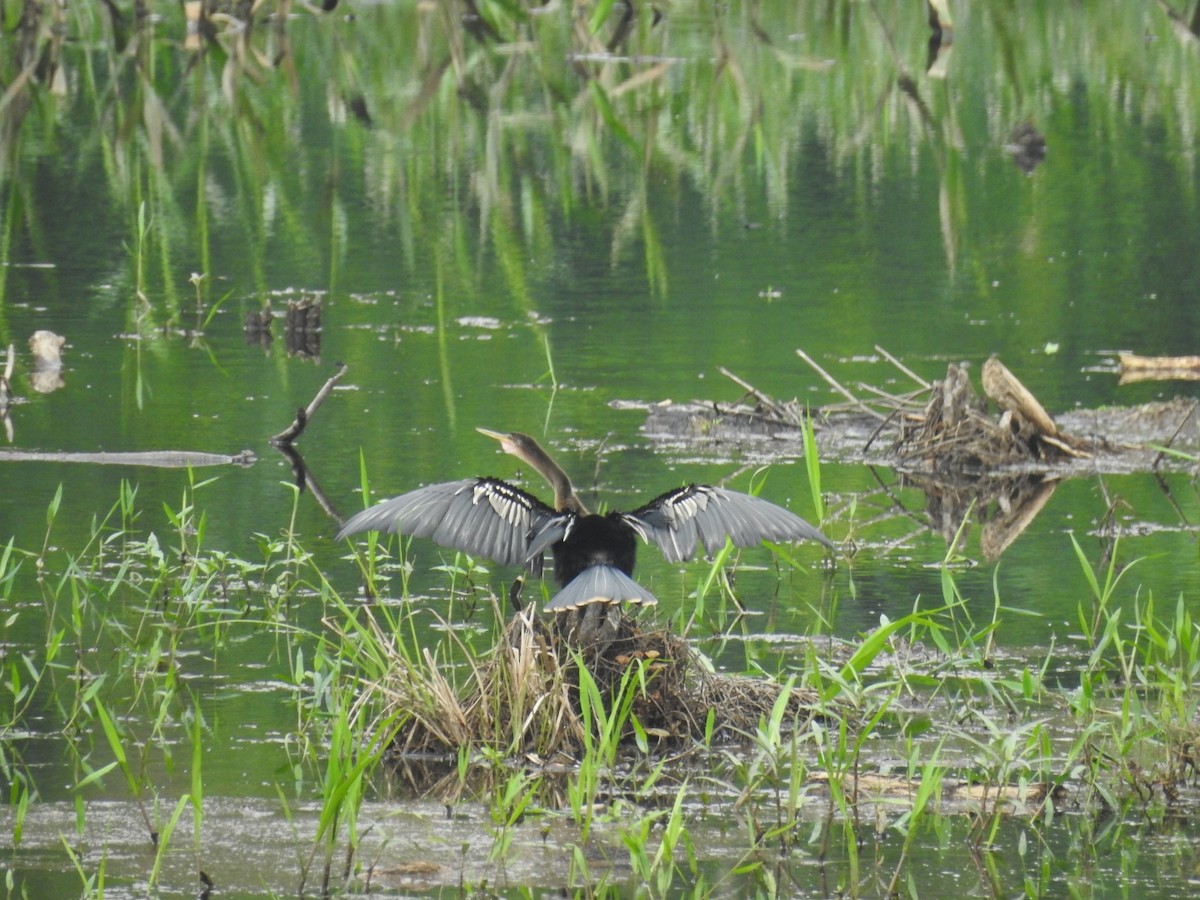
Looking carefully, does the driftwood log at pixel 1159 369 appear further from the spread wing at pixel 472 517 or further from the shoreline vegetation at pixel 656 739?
the spread wing at pixel 472 517

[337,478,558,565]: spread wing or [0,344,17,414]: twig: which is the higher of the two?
[337,478,558,565]: spread wing

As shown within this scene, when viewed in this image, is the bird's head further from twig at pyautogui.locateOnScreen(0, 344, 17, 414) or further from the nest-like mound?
twig at pyautogui.locateOnScreen(0, 344, 17, 414)

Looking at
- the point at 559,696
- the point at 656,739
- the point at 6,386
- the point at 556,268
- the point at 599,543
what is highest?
the point at 599,543

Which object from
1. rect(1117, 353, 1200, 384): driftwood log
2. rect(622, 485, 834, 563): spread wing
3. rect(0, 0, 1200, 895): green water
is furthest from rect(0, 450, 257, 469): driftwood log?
rect(1117, 353, 1200, 384): driftwood log

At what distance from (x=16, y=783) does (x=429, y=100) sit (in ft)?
57.4

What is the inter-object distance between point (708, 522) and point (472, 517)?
63cm

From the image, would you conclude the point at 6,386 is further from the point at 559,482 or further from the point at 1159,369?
the point at 1159,369

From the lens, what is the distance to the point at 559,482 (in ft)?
21.0

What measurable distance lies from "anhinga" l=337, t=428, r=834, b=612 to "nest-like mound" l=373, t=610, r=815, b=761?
7.8 inches

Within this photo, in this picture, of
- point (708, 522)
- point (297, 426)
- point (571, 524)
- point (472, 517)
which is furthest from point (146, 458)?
point (708, 522)

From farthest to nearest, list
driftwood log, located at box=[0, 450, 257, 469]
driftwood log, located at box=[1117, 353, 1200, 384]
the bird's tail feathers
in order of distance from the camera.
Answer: driftwood log, located at box=[1117, 353, 1200, 384], driftwood log, located at box=[0, 450, 257, 469], the bird's tail feathers

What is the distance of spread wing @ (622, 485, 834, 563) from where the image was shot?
604 centimetres

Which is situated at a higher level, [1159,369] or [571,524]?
[571,524]

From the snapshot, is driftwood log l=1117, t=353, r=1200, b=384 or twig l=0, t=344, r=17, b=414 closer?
twig l=0, t=344, r=17, b=414
